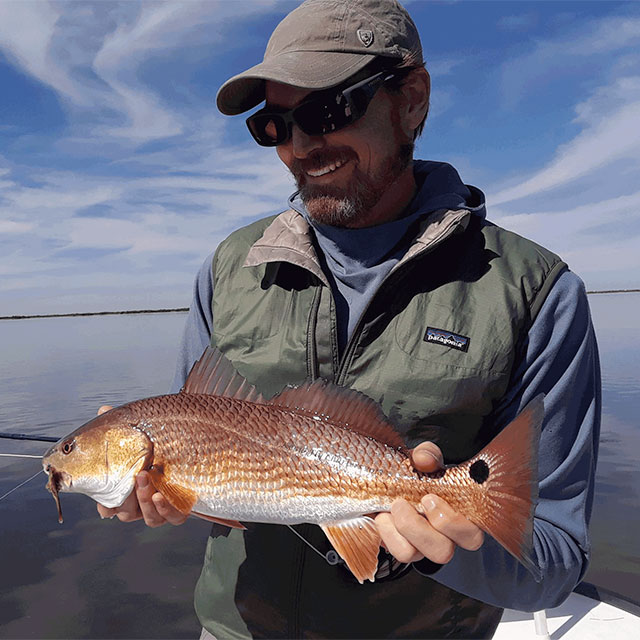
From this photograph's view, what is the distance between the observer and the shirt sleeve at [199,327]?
359 cm

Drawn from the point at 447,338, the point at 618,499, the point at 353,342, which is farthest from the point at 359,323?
the point at 618,499

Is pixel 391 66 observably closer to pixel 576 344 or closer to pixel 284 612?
pixel 576 344

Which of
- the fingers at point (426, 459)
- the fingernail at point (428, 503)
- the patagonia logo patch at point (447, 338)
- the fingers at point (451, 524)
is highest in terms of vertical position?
the patagonia logo patch at point (447, 338)

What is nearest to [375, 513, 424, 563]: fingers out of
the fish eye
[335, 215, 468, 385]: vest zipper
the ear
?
[335, 215, 468, 385]: vest zipper

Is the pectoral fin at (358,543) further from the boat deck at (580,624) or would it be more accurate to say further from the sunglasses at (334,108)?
the boat deck at (580,624)

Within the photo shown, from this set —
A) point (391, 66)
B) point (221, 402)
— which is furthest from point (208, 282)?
point (391, 66)

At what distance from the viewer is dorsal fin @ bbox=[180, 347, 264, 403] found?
2854mm

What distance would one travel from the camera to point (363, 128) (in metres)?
3.22

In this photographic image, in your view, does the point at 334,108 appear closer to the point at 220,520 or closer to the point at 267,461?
the point at 267,461

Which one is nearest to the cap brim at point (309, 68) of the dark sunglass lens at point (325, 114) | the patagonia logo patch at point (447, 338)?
the dark sunglass lens at point (325, 114)

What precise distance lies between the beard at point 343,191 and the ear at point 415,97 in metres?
0.30

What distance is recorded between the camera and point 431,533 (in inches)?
90.3

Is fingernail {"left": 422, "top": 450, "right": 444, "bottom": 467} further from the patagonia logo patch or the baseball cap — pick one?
the baseball cap

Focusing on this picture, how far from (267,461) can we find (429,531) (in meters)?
0.79
